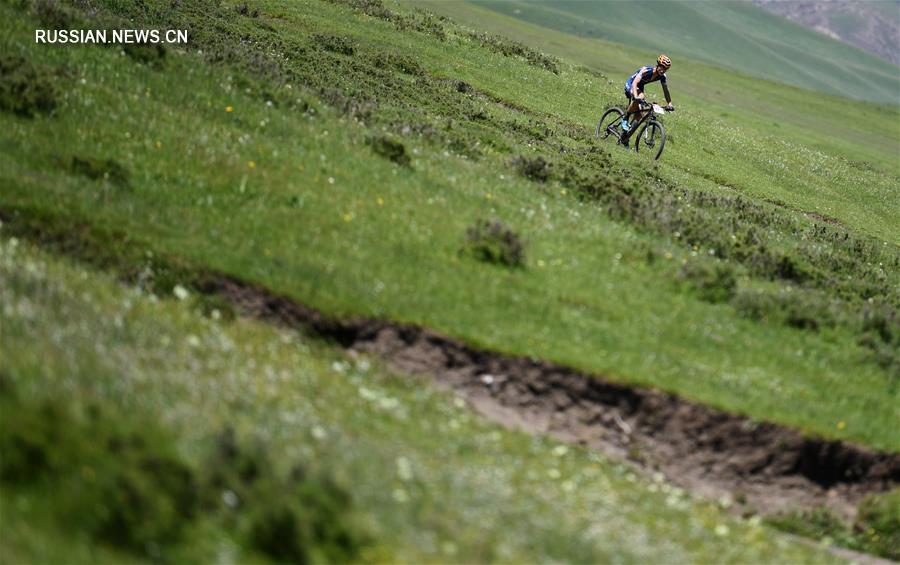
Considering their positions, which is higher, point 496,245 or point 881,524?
point 496,245

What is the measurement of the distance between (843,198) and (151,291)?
132 feet

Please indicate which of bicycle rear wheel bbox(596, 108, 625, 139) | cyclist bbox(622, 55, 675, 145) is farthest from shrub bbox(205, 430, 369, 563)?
bicycle rear wheel bbox(596, 108, 625, 139)

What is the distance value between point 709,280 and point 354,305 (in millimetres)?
7755

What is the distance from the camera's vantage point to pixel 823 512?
1479 centimetres

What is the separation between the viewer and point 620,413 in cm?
1512

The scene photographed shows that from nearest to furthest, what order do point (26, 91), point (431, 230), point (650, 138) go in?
point (431, 230)
point (26, 91)
point (650, 138)

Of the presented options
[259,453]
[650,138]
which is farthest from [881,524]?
[650,138]

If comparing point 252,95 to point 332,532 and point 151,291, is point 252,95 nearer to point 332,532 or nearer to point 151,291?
point 151,291

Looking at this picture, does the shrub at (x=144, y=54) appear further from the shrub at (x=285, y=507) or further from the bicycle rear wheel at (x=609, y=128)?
the bicycle rear wheel at (x=609, y=128)

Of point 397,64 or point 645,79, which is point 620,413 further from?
point 397,64

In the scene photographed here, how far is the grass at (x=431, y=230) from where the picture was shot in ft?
51.7

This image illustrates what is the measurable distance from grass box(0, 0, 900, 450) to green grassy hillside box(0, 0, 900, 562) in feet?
0.23

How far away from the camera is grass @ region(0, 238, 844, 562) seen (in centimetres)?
803

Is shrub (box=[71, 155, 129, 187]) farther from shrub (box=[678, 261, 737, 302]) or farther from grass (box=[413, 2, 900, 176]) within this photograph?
grass (box=[413, 2, 900, 176])
